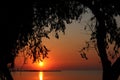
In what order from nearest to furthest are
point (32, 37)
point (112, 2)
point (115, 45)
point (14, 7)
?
1. point (14, 7)
2. point (112, 2)
3. point (115, 45)
4. point (32, 37)

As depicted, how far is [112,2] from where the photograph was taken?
12.8m

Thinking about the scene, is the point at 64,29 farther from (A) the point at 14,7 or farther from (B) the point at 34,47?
(A) the point at 14,7

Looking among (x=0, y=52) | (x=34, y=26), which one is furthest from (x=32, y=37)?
(x=0, y=52)

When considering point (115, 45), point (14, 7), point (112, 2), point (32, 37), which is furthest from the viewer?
point (32, 37)

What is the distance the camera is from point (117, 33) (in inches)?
543

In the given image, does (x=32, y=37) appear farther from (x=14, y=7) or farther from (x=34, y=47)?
(x=14, y=7)

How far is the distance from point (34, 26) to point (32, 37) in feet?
1.69

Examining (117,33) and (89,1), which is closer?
(89,1)

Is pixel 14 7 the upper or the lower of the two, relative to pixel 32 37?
upper

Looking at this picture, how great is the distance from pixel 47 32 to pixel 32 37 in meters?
0.68

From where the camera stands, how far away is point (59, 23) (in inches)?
589

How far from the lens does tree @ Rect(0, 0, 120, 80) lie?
12.2 metres

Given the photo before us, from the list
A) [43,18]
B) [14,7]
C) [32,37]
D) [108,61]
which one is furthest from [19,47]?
[108,61]

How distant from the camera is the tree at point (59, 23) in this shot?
12.2 metres
